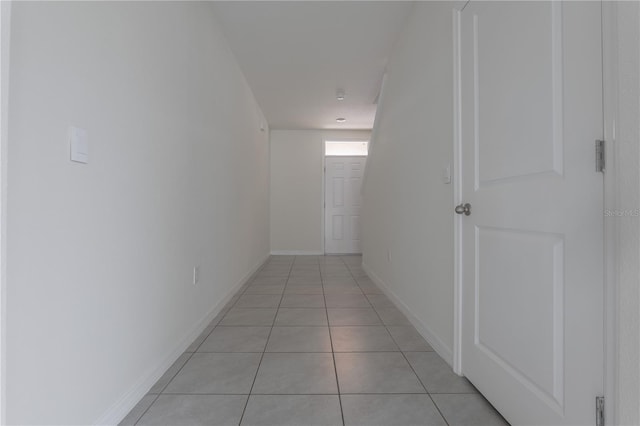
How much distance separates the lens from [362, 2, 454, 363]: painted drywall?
1.90 m

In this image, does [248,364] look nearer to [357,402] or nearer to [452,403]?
[357,402]

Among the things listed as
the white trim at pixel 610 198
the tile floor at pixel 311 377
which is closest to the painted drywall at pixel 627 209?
the white trim at pixel 610 198

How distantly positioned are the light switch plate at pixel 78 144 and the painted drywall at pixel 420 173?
163 centimetres

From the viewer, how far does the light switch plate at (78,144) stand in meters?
1.08

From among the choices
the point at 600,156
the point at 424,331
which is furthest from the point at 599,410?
the point at 424,331

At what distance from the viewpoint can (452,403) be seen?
1473mm

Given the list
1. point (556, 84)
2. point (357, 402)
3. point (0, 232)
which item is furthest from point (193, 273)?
point (556, 84)

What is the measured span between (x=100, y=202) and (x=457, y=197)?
1.58 m

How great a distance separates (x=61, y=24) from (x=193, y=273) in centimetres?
153

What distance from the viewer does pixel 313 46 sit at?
129 inches

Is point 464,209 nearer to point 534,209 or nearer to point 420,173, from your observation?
point 534,209

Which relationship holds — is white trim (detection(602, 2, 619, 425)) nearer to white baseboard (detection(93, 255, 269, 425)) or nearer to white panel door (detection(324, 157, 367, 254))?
white baseboard (detection(93, 255, 269, 425))

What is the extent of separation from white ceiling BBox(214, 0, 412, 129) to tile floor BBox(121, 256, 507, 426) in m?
2.41

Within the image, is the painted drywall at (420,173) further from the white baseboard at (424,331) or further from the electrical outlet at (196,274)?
the electrical outlet at (196,274)
